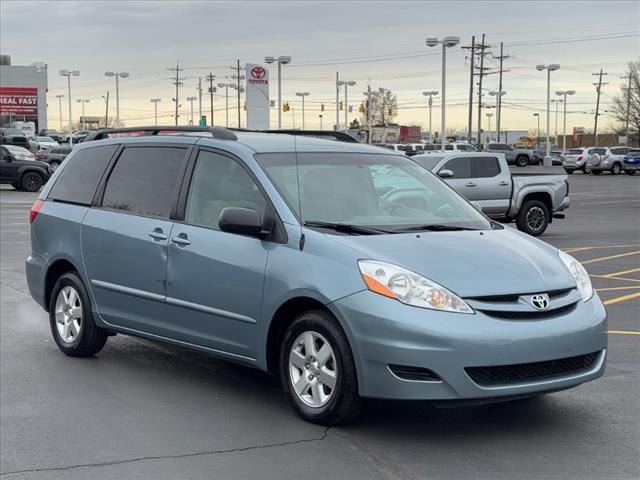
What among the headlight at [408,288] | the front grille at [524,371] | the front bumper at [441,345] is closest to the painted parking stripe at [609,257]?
the front grille at [524,371]

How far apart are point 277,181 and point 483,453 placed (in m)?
2.26

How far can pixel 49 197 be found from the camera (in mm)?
8117

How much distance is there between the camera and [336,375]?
5281 millimetres

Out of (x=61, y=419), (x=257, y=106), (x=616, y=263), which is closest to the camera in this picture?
(x=61, y=419)

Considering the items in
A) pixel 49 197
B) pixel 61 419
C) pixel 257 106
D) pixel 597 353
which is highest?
pixel 257 106

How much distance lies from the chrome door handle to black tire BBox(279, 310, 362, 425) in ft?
3.80

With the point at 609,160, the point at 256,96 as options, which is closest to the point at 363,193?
the point at 256,96

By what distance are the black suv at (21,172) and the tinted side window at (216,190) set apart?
30576 mm

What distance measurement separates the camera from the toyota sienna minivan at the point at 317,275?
5.03m

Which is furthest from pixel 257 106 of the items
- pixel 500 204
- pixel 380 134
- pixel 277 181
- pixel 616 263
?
pixel 380 134

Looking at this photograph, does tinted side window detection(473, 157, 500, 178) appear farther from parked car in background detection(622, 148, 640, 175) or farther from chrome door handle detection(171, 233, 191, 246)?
parked car in background detection(622, 148, 640, 175)

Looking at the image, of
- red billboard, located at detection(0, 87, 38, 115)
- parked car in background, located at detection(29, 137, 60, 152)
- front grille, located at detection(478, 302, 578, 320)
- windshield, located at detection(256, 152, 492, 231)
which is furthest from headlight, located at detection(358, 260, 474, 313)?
red billboard, located at detection(0, 87, 38, 115)

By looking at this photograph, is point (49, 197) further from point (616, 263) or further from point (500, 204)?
point (500, 204)

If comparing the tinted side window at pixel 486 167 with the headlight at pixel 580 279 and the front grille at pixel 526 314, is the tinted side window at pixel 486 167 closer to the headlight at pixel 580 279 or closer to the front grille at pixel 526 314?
the headlight at pixel 580 279
